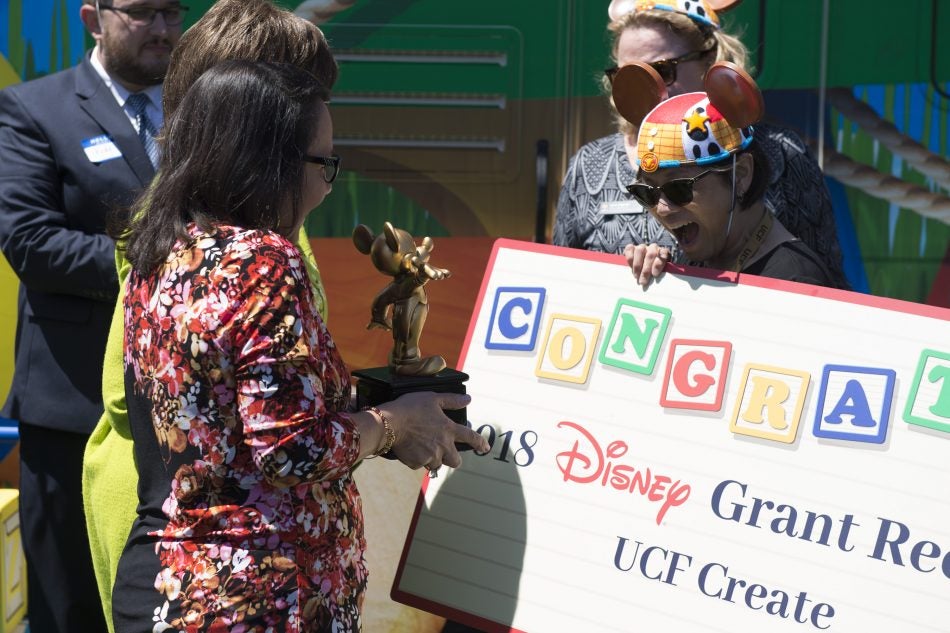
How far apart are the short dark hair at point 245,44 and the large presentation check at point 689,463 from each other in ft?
1.86

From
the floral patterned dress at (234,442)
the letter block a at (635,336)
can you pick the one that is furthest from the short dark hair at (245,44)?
the letter block a at (635,336)

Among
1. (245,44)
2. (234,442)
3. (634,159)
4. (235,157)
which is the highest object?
(634,159)

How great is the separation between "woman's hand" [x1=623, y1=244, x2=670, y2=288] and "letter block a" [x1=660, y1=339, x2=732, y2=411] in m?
0.14

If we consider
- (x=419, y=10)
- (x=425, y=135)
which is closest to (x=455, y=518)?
(x=425, y=135)

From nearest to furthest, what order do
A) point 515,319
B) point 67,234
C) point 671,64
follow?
point 515,319 < point 671,64 < point 67,234

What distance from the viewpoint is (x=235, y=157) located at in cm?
164

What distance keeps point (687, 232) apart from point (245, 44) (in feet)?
3.03

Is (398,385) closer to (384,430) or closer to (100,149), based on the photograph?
(384,430)

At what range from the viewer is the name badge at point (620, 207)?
258 centimetres

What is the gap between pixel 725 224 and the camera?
6.70 feet

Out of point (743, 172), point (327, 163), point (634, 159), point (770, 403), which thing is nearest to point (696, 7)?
point (634, 159)

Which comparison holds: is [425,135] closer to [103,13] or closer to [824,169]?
[103,13]

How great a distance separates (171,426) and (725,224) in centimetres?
109

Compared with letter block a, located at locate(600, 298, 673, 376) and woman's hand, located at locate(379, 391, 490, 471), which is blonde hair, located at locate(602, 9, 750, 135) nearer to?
letter block a, located at locate(600, 298, 673, 376)
